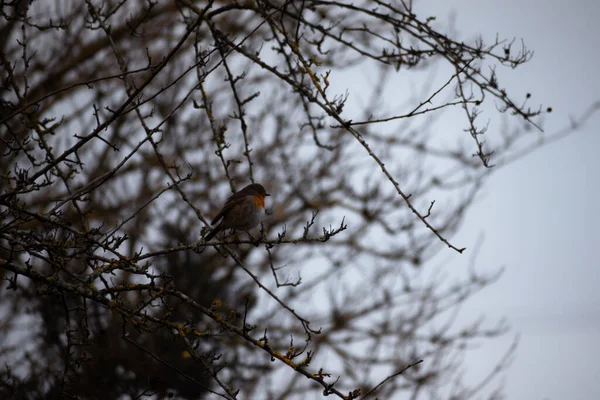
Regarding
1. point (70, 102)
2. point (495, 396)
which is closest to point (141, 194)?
point (70, 102)

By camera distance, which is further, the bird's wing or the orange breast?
the orange breast

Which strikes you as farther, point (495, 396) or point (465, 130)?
point (495, 396)

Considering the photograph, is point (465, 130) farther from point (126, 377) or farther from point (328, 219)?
point (328, 219)

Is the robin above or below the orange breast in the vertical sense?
below

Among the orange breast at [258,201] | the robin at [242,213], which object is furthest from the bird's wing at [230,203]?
the orange breast at [258,201]

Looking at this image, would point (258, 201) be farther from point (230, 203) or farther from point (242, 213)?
point (230, 203)

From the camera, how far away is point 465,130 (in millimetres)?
3494

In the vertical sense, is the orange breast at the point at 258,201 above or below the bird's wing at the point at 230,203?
above

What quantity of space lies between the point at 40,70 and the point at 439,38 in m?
7.66

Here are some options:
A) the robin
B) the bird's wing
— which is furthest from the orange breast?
the bird's wing

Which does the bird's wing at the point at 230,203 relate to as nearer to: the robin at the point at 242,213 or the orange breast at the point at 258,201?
the robin at the point at 242,213

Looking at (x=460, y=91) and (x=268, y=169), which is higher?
(x=268, y=169)

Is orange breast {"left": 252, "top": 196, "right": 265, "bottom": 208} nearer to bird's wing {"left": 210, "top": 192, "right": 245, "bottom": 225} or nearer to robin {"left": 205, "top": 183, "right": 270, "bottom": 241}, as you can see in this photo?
robin {"left": 205, "top": 183, "right": 270, "bottom": 241}

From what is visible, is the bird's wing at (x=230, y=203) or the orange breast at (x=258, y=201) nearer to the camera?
the bird's wing at (x=230, y=203)
